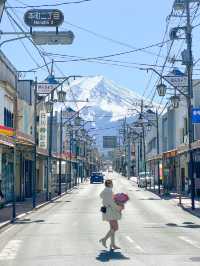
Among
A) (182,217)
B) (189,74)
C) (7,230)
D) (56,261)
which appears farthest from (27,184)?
(56,261)

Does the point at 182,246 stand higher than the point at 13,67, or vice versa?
the point at 13,67

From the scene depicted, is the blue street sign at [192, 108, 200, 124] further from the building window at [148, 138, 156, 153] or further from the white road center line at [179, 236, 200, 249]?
the building window at [148, 138, 156, 153]

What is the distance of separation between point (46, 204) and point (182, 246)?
24323 millimetres

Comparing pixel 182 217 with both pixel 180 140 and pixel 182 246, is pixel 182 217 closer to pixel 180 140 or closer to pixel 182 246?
pixel 182 246

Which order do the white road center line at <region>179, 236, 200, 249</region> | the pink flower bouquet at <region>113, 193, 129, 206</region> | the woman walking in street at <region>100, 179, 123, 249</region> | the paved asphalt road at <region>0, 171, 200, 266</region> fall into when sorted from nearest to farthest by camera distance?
the paved asphalt road at <region>0, 171, 200, 266</region>
the woman walking in street at <region>100, 179, 123, 249</region>
the pink flower bouquet at <region>113, 193, 129, 206</region>
the white road center line at <region>179, 236, 200, 249</region>

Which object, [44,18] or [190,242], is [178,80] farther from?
[190,242]

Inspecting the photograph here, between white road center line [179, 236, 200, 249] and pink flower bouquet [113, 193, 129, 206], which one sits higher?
pink flower bouquet [113, 193, 129, 206]

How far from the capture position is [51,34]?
18.1 meters

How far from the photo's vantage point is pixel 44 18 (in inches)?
719

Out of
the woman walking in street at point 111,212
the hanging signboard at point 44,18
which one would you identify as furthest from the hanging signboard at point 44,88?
the woman walking in street at point 111,212

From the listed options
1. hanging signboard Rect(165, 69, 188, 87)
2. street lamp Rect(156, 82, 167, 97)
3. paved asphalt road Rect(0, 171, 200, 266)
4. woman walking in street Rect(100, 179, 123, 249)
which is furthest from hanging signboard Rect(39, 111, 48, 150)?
woman walking in street Rect(100, 179, 123, 249)

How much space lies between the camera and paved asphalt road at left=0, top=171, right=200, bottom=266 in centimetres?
1396

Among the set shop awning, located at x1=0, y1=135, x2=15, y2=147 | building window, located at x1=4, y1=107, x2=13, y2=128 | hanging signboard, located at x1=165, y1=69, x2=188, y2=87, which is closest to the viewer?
A: shop awning, located at x1=0, y1=135, x2=15, y2=147

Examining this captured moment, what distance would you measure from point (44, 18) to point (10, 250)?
700 cm
